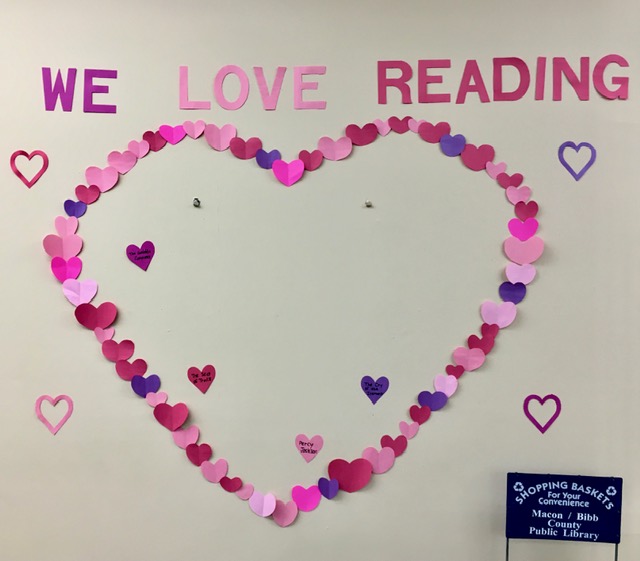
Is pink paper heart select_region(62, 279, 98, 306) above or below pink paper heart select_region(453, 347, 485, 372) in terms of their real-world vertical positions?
above

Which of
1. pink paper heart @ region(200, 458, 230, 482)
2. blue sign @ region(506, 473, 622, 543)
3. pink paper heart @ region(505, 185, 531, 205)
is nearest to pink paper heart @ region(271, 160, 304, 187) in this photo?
pink paper heart @ region(505, 185, 531, 205)

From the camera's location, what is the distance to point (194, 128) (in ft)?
4.13

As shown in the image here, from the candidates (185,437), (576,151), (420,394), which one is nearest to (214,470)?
(185,437)

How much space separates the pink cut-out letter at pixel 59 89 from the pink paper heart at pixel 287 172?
1.76 feet

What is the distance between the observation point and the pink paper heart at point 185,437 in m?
1.25

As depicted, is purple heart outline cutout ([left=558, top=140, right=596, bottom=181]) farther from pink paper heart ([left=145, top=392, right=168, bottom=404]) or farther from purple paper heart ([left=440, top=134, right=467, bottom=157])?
pink paper heart ([left=145, top=392, right=168, bottom=404])

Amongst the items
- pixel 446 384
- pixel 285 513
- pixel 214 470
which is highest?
pixel 446 384

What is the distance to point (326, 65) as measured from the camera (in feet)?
4.09

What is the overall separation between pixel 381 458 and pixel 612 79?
1061 millimetres

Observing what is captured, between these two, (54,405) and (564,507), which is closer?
(564,507)

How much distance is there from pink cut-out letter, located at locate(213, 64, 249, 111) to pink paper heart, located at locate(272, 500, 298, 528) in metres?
0.98

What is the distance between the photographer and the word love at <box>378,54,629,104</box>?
4.00 ft

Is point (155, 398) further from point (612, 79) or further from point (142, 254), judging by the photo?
point (612, 79)

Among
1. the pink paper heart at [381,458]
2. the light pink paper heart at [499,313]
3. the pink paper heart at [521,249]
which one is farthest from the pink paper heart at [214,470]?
the pink paper heart at [521,249]
